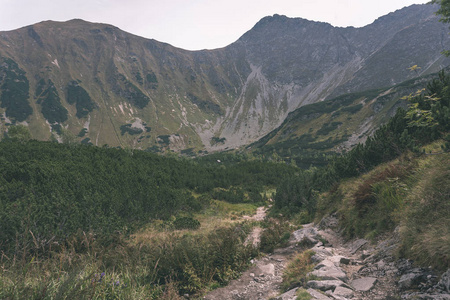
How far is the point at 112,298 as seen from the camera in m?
5.45

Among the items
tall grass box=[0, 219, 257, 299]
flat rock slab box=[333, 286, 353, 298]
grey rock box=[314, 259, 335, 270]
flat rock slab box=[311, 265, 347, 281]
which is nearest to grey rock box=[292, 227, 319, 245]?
tall grass box=[0, 219, 257, 299]

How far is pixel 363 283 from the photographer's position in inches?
233

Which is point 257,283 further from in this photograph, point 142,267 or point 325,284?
point 142,267

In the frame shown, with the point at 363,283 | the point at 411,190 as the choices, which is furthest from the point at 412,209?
the point at 363,283

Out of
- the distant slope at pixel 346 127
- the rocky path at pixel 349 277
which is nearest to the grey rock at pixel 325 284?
the rocky path at pixel 349 277

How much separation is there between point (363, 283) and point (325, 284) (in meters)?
0.93

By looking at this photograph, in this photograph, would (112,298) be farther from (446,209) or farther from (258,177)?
(258,177)

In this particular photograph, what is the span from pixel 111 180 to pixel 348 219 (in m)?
32.9

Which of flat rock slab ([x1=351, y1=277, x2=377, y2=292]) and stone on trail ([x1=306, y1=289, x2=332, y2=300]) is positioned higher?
stone on trail ([x1=306, y1=289, x2=332, y2=300])

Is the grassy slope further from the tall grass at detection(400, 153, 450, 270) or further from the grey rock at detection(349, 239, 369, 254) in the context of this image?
the grey rock at detection(349, 239, 369, 254)

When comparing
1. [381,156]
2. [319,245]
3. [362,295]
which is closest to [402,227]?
[362,295]

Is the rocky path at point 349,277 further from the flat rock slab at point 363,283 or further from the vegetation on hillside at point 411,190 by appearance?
the vegetation on hillside at point 411,190

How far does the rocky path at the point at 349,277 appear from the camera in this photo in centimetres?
491

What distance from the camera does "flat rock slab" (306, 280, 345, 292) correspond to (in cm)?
606
